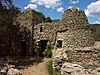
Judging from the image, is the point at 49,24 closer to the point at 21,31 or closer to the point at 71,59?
the point at 21,31

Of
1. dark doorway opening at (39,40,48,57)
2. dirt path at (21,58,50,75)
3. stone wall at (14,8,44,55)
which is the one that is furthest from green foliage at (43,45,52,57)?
dirt path at (21,58,50,75)

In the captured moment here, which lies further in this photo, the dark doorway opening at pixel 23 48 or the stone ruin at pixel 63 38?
the dark doorway opening at pixel 23 48

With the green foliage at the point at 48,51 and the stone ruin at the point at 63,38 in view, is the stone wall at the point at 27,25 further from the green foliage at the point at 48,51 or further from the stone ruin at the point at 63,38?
the green foliage at the point at 48,51

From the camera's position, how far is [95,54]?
12.2 meters

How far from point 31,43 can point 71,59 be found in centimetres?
706

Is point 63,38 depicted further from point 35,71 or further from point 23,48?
point 23,48

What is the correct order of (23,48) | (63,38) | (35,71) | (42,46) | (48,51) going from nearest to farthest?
(35,71) → (63,38) → (48,51) → (42,46) → (23,48)

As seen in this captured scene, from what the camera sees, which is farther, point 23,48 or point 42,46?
point 23,48

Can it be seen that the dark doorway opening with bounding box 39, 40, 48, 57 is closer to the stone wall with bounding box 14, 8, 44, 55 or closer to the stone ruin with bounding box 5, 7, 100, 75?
the stone ruin with bounding box 5, 7, 100, 75

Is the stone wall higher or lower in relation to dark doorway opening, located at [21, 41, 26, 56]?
higher

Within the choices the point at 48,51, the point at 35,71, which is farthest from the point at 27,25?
the point at 35,71

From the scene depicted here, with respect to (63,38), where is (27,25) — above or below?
above

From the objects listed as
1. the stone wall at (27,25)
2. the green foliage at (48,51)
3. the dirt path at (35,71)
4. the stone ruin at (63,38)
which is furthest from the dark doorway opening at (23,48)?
the dirt path at (35,71)

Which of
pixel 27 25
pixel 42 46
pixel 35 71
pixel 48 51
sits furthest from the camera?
pixel 42 46
